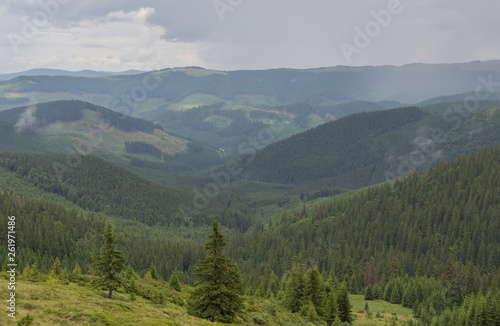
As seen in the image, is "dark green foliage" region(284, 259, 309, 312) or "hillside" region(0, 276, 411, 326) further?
"dark green foliage" region(284, 259, 309, 312)

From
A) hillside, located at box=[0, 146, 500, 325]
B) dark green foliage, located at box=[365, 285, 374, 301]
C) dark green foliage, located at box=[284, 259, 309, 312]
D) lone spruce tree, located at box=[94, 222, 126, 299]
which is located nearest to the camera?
lone spruce tree, located at box=[94, 222, 126, 299]

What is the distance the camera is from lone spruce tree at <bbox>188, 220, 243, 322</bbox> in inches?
2040

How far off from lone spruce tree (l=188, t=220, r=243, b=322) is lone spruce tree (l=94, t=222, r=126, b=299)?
1423 centimetres

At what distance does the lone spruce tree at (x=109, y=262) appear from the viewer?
5700 cm

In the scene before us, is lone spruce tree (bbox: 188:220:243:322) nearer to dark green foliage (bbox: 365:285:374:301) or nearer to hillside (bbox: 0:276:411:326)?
hillside (bbox: 0:276:411:326)

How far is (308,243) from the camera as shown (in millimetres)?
187125

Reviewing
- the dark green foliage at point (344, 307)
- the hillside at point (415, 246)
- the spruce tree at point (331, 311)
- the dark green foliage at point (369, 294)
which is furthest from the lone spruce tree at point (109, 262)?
the dark green foliage at point (369, 294)

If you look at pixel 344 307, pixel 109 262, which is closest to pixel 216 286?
pixel 109 262

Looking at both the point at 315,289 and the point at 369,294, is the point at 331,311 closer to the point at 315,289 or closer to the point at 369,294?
the point at 315,289

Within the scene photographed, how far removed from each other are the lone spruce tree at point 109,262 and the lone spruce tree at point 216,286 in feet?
46.7

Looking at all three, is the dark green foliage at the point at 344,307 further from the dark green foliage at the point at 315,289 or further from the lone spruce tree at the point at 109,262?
the lone spruce tree at the point at 109,262

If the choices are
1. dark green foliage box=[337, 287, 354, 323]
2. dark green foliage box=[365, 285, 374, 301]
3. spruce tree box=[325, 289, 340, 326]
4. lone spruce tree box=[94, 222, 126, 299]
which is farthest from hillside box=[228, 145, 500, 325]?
lone spruce tree box=[94, 222, 126, 299]

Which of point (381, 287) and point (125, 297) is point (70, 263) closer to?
point (125, 297)

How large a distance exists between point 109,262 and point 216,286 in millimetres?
19139
